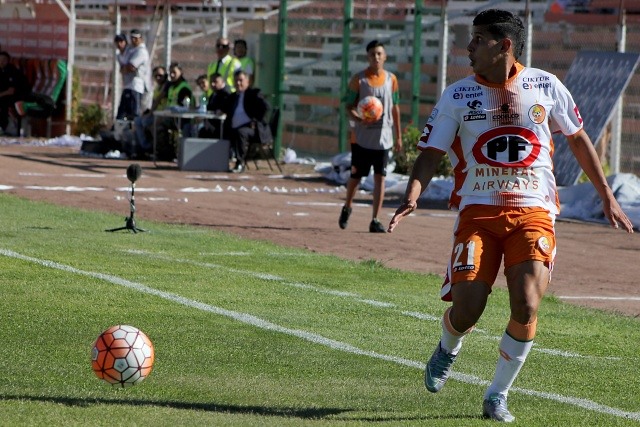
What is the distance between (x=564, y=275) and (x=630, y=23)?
363 inches

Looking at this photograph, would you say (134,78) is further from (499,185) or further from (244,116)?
(499,185)

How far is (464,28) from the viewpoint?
23.2 metres

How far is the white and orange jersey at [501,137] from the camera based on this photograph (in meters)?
6.14

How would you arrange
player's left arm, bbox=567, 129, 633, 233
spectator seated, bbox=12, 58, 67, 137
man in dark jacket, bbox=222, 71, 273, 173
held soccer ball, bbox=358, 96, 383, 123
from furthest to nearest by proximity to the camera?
spectator seated, bbox=12, 58, 67, 137
man in dark jacket, bbox=222, 71, 273, 173
held soccer ball, bbox=358, 96, 383, 123
player's left arm, bbox=567, 129, 633, 233

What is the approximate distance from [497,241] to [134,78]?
66.5 feet

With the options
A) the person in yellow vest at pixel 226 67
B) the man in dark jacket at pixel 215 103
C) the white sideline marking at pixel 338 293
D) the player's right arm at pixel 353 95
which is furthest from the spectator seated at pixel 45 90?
the white sideline marking at pixel 338 293

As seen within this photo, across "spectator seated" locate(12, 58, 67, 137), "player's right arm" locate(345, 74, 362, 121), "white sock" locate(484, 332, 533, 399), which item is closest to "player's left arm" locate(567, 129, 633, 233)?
"white sock" locate(484, 332, 533, 399)

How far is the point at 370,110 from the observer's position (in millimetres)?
14688

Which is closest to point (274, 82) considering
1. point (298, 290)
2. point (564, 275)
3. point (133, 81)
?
point (133, 81)

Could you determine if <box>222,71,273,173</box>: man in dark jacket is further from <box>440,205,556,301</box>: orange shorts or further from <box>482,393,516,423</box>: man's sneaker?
<box>482,393,516,423</box>: man's sneaker

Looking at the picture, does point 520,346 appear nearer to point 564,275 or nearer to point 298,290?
point 298,290

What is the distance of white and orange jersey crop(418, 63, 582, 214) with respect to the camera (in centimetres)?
614

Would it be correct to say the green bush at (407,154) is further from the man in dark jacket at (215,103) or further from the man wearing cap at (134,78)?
the man wearing cap at (134,78)

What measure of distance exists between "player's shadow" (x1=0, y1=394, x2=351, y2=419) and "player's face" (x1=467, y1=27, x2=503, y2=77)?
1716mm
